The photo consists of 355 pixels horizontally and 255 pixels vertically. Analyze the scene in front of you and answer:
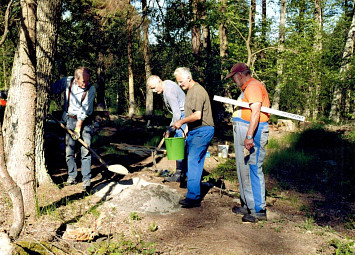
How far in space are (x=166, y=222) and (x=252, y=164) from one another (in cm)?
131

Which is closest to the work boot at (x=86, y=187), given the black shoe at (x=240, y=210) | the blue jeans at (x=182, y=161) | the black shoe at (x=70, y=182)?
the black shoe at (x=70, y=182)

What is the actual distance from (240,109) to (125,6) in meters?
7.87

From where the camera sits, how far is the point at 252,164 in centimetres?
434

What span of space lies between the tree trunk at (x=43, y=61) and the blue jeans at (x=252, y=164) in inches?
113

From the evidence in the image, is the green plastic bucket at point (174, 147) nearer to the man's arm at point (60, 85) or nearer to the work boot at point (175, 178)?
the work boot at point (175, 178)

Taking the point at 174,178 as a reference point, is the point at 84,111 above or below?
above

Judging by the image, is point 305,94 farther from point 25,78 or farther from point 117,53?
point 25,78

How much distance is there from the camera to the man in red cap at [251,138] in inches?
162

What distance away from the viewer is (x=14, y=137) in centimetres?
521

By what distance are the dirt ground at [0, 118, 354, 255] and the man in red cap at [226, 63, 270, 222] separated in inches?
11.6

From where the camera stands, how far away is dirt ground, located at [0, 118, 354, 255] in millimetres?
3572

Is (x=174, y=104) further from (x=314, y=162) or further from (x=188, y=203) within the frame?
(x=314, y=162)

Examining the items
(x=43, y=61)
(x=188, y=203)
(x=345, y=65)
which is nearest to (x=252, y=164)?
(x=188, y=203)

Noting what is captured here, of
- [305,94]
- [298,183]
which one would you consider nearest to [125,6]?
[298,183]
